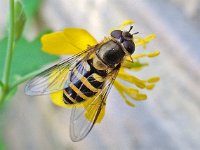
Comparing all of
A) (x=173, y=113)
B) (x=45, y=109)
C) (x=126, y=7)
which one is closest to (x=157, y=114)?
(x=173, y=113)

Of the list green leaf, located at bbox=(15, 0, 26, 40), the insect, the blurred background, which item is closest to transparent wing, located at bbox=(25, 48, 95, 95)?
the insect

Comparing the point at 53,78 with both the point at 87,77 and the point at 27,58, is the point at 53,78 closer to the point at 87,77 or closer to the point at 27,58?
the point at 87,77

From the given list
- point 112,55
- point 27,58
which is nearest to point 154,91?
point 27,58

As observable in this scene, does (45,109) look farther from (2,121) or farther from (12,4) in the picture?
(12,4)

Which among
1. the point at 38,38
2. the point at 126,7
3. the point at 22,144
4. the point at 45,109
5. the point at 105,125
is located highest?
the point at 126,7

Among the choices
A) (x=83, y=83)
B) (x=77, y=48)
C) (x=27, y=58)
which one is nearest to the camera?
(x=83, y=83)

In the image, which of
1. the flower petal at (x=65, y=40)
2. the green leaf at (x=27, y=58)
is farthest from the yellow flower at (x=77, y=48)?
the green leaf at (x=27, y=58)
